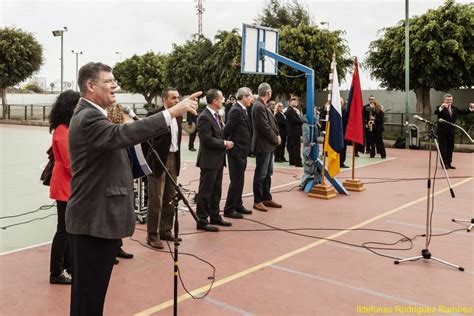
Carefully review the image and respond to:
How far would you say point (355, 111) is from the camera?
349 inches

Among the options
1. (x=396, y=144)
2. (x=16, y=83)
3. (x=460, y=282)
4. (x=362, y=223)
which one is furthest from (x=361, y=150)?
(x=16, y=83)

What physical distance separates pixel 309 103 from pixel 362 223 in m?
2.91

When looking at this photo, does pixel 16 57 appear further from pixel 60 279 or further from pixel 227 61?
pixel 60 279

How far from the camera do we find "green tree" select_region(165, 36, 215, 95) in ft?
84.2

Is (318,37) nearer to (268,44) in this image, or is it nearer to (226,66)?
(226,66)

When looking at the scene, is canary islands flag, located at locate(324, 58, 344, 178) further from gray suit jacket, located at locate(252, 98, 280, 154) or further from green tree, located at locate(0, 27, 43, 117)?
green tree, located at locate(0, 27, 43, 117)

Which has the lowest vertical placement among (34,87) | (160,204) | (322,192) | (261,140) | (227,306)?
(227,306)

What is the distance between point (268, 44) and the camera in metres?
10.3

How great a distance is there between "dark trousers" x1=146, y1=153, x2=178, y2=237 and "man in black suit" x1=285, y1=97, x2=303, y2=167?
24.0 ft

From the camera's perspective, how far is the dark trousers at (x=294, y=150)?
41.5 ft

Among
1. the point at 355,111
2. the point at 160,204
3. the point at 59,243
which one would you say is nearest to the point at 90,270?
the point at 59,243

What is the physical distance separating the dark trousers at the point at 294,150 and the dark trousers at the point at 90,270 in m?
10.2

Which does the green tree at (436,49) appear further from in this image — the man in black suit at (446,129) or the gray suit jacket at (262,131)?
the gray suit jacket at (262,131)

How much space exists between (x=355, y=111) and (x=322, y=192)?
173 centimetres
